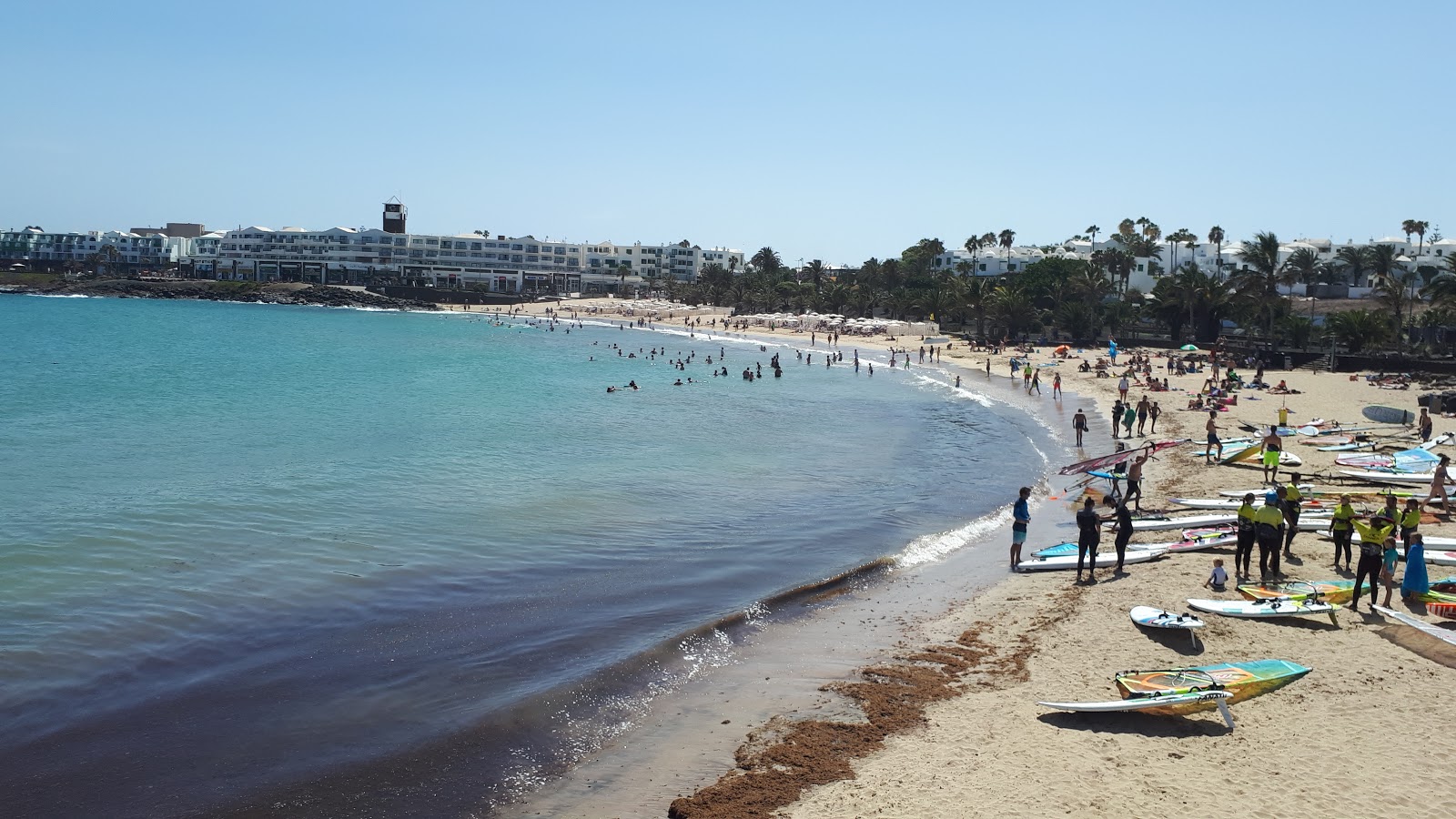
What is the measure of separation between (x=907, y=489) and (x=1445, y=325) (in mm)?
50955

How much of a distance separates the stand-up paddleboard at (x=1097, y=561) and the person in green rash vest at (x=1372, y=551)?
3355 mm

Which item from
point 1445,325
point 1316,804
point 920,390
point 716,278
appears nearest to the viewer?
point 1316,804

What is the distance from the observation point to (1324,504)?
17.3 metres

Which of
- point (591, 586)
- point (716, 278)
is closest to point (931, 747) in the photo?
point (591, 586)

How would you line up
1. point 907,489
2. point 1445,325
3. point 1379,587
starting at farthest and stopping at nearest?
point 1445,325, point 907,489, point 1379,587

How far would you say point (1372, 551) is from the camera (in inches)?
448

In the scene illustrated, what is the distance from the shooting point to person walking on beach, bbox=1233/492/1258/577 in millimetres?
12992

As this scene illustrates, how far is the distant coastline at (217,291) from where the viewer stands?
149 meters

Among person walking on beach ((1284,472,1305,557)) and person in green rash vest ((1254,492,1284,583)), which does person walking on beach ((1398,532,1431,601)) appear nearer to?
person in green rash vest ((1254,492,1284,583))

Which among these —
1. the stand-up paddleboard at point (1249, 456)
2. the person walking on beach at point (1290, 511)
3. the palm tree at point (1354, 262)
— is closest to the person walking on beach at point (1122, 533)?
the person walking on beach at point (1290, 511)

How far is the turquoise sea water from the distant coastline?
112532 mm

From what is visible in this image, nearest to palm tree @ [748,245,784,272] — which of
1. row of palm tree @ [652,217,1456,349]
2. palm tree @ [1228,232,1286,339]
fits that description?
row of palm tree @ [652,217,1456,349]

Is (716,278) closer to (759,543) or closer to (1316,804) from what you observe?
(759,543)

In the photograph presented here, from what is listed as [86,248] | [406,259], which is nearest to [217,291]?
[406,259]
